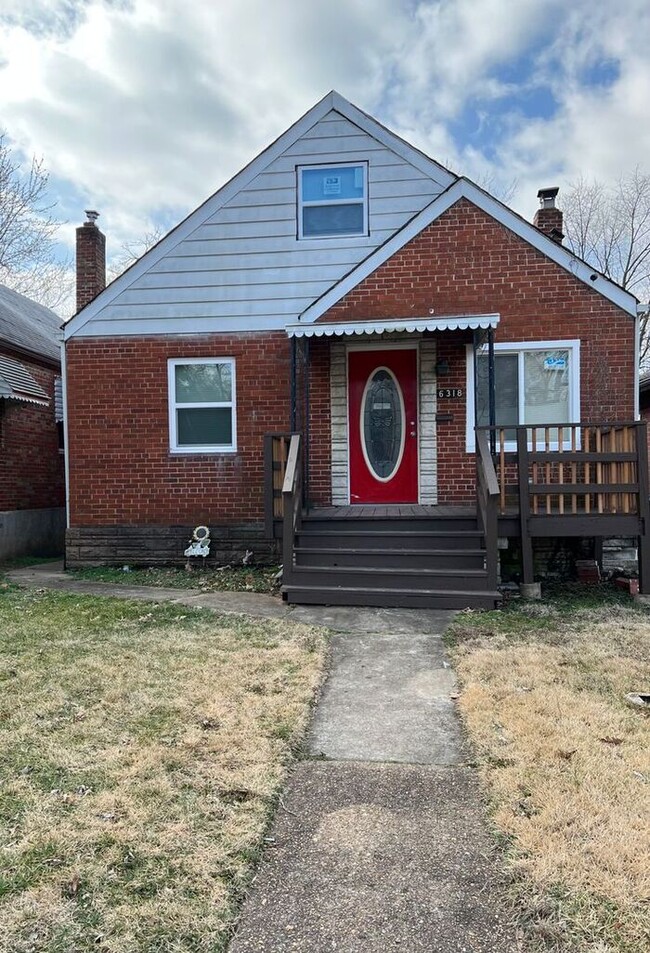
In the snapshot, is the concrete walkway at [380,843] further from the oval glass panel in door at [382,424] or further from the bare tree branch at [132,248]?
the bare tree branch at [132,248]

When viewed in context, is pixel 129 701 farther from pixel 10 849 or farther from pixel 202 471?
pixel 202 471

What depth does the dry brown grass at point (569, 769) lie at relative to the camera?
6.48ft

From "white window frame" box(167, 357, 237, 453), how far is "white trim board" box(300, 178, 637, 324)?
1.71 m

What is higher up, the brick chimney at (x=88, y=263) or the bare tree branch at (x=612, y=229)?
the bare tree branch at (x=612, y=229)

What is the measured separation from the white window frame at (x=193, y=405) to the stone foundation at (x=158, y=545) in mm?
1147

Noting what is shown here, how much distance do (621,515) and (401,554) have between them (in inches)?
99.4

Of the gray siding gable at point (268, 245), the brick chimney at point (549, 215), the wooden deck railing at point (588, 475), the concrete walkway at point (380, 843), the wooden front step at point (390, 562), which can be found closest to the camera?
the concrete walkway at point (380, 843)

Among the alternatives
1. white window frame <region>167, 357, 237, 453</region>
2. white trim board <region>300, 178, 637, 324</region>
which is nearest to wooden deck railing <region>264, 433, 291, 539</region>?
white window frame <region>167, 357, 237, 453</region>

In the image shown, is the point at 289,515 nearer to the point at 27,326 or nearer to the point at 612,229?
the point at 27,326

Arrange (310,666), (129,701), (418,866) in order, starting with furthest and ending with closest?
(310,666), (129,701), (418,866)

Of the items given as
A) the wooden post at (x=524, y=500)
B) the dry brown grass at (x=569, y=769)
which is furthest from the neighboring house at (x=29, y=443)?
the dry brown grass at (x=569, y=769)

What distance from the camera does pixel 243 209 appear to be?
8891mm

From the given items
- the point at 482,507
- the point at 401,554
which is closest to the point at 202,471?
the point at 401,554

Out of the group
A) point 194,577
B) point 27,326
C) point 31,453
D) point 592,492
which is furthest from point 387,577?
point 27,326
